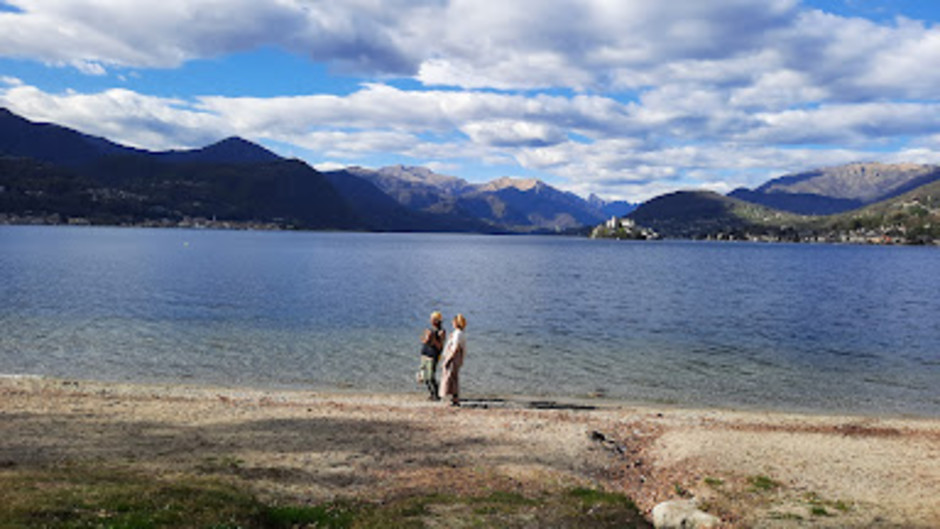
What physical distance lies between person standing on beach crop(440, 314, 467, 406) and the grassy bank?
11462 millimetres

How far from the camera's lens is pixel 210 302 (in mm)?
69000

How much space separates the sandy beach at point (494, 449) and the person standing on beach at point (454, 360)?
2.85 feet

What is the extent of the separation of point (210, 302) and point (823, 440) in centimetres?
6042

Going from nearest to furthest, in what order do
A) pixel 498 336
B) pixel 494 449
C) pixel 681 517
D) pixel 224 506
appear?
pixel 224 506
pixel 681 517
pixel 494 449
pixel 498 336

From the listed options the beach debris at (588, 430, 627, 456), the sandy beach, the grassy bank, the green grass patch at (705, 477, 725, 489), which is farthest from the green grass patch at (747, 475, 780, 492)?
the grassy bank

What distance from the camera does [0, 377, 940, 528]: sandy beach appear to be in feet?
56.3

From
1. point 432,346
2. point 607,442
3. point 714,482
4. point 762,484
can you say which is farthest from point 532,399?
point 762,484

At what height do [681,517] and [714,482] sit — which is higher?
[681,517]

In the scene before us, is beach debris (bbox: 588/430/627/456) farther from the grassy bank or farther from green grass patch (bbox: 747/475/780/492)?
the grassy bank

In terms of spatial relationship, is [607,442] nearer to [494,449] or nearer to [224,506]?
[494,449]

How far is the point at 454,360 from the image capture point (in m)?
28.3

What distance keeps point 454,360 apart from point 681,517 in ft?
46.8

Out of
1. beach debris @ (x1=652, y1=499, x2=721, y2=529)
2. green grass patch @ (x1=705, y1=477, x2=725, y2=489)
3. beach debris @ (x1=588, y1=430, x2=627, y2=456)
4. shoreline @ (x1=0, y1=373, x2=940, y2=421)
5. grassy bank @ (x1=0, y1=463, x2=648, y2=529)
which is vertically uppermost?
grassy bank @ (x1=0, y1=463, x2=648, y2=529)

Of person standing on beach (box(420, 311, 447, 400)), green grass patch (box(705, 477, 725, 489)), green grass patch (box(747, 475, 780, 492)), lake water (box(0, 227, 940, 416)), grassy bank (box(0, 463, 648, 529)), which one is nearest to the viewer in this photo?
grassy bank (box(0, 463, 648, 529))
